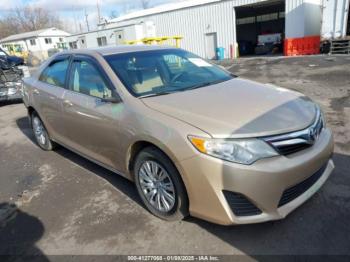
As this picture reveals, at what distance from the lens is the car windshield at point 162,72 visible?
10.6 feet

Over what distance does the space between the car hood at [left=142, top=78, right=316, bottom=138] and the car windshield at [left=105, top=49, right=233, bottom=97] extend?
0.22 m

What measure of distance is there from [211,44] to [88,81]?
21285 millimetres

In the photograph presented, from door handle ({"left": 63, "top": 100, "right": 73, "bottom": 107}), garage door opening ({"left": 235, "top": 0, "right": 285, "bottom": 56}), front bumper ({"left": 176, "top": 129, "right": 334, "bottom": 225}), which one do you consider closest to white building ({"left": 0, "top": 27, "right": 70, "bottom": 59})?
garage door opening ({"left": 235, "top": 0, "right": 285, "bottom": 56})

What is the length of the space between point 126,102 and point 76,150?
5.04 ft

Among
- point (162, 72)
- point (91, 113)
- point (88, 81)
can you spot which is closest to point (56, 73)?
point (88, 81)

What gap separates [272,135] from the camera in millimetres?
2359

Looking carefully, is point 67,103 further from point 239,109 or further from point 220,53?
point 220,53

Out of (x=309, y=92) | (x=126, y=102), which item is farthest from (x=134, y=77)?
(x=309, y=92)

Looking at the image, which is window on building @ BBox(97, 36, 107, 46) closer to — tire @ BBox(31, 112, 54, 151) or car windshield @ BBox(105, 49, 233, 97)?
tire @ BBox(31, 112, 54, 151)

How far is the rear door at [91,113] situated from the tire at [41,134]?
3.75ft

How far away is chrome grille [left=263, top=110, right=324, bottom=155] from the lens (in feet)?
7.72

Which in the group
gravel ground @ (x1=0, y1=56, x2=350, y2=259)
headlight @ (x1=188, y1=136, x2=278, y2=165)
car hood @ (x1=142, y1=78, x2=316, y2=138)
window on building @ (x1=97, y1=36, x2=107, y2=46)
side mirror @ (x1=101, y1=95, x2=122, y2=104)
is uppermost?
window on building @ (x1=97, y1=36, x2=107, y2=46)

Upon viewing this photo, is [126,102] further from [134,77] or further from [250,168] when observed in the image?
[250,168]

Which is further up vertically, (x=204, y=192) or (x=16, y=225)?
(x=204, y=192)
